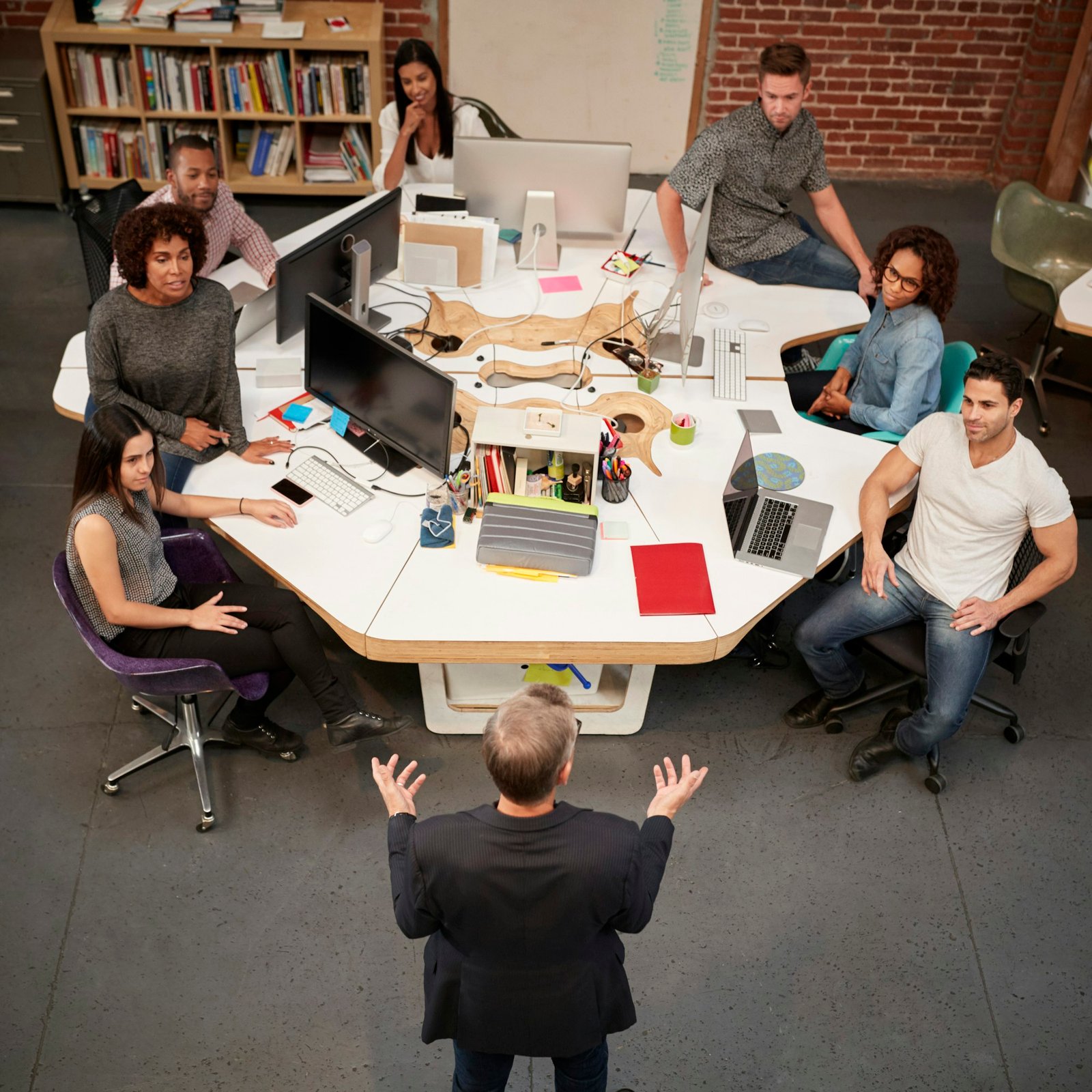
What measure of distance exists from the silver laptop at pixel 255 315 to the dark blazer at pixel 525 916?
2.20 meters

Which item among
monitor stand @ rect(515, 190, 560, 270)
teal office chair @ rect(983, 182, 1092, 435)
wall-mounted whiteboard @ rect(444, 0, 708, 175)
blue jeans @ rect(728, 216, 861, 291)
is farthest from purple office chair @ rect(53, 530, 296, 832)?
wall-mounted whiteboard @ rect(444, 0, 708, 175)

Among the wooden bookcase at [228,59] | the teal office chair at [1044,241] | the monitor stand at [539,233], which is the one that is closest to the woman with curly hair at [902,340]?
the monitor stand at [539,233]

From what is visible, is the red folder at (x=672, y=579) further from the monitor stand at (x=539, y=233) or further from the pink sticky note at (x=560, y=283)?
the monitor stand at (x=539, y=233)

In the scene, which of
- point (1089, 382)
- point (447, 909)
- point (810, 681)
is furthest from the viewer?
point (1089, 382)

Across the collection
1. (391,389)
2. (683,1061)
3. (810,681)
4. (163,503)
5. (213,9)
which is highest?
(213,9)

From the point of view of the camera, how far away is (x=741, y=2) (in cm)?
588

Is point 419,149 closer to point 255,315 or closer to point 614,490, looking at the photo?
point 255,315

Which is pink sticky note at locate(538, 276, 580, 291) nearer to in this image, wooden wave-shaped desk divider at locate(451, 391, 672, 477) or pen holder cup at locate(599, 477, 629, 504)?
wooden wave-shaped desk divider at locate(451, 391, 672, 477)

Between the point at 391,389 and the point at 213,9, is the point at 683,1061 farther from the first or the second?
the point at 213,9

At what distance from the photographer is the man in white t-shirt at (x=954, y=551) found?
3086 mm

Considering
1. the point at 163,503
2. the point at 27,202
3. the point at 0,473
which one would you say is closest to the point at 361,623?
the point at 163,503

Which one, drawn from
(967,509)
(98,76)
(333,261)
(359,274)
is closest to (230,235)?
(333,261)

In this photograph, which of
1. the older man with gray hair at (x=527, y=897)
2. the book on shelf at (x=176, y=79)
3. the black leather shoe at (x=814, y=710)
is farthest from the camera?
the book on shelf at (x=176, y=79)

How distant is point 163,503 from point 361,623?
0.72 m
